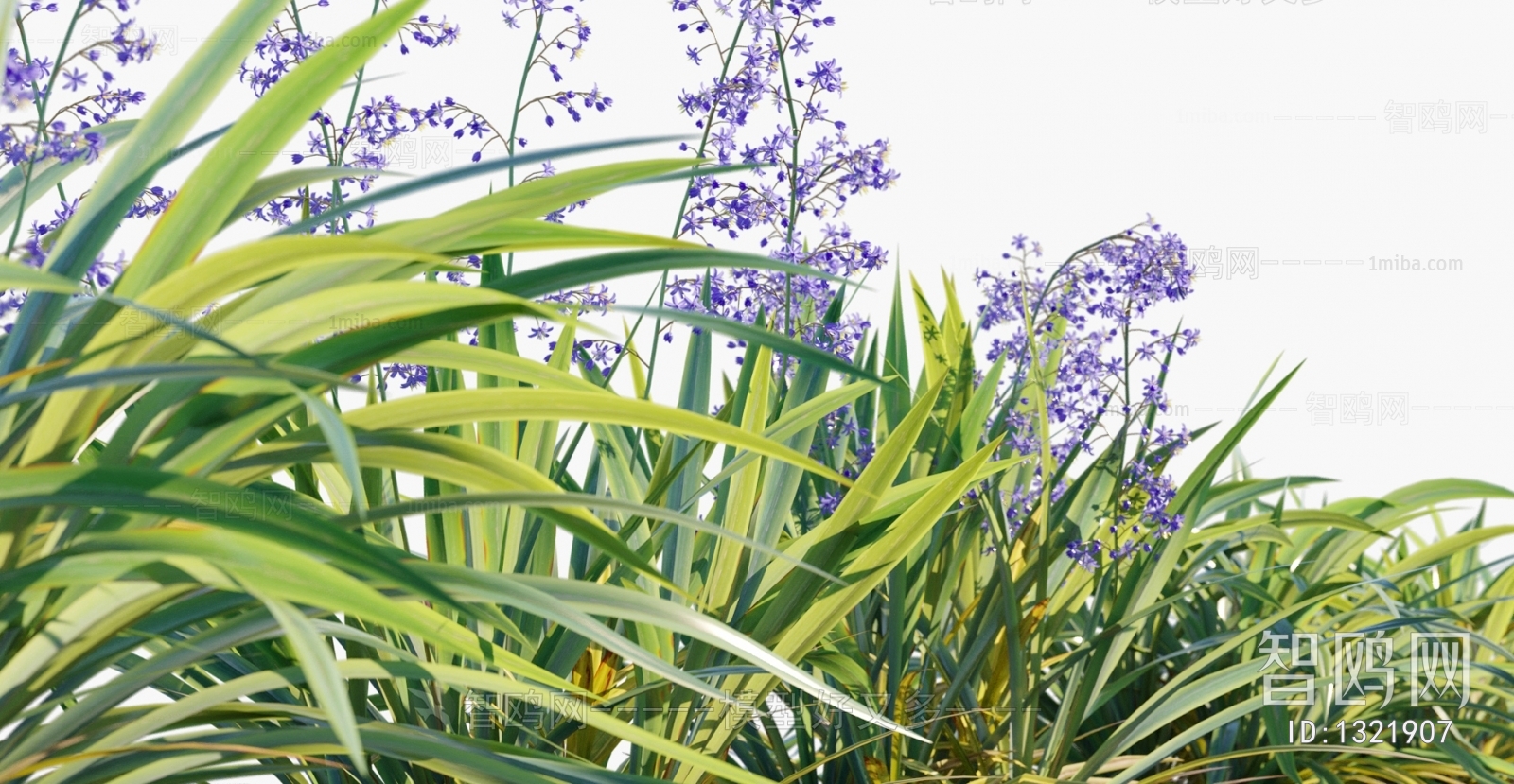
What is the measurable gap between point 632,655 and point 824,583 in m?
0.58

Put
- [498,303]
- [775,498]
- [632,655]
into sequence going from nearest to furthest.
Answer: [498,303] < [632,655] < [775,498]

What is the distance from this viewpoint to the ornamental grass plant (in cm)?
119

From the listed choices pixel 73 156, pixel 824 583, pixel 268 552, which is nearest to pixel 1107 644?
pixel 824 583

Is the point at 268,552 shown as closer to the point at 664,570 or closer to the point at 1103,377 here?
the point at 664,570

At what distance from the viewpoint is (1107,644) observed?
2229 mm

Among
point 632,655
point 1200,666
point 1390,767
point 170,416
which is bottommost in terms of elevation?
point 1390,767

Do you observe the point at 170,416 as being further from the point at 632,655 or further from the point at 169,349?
the point at 632,655

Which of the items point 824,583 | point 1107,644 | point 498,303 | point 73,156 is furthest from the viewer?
point 1107,644

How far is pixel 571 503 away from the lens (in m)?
1.19

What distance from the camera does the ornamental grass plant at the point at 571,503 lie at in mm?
1190

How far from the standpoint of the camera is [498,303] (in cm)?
121

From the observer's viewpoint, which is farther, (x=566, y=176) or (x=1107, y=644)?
(x=1107, y=644)

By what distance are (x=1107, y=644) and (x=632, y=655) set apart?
121 centimetres

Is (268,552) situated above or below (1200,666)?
above
